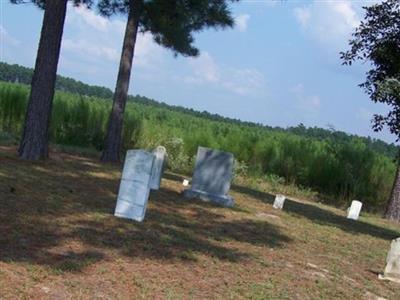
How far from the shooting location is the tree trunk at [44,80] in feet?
39.1

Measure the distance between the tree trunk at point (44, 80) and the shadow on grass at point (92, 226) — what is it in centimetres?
74

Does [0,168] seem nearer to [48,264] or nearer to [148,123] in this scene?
[48,264]

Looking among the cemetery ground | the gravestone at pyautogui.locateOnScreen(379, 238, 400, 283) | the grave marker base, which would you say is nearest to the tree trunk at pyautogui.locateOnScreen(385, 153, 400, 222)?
the cemetery ground

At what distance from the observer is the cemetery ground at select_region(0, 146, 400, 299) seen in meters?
5.30

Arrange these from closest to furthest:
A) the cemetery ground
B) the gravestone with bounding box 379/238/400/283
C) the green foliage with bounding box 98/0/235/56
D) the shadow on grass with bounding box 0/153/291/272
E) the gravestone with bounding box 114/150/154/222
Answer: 1. the cemetery ground
2. the shadow on grass with bounding box 0/153/291/272
3. the gravestone with bounding box 379/238/400/283
4. the gravestone with bounding box 114/150/154/222
5. the green foliage with bounding box 98/0/235/56

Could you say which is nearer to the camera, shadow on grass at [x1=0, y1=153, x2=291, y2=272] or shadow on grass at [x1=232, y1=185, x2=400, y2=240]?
shadow on grass at [x1=0, y1=153, x2=291, y2=272]

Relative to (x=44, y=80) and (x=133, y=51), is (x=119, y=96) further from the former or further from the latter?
(x=44, y=80)

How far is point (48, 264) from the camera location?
5.45 metres

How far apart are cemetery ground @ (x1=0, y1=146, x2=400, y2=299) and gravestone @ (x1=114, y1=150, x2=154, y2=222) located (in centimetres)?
20

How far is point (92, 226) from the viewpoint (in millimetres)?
7281

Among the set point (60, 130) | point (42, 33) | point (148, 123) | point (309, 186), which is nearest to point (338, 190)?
point (309, 186)

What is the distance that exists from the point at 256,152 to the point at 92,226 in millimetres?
16910

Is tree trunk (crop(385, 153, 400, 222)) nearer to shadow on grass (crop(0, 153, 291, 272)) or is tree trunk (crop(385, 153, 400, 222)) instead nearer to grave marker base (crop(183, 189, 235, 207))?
grave marker base (crop(183, 189, 235, 207))

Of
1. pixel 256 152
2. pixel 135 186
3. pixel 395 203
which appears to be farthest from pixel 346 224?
pixel 256 152
